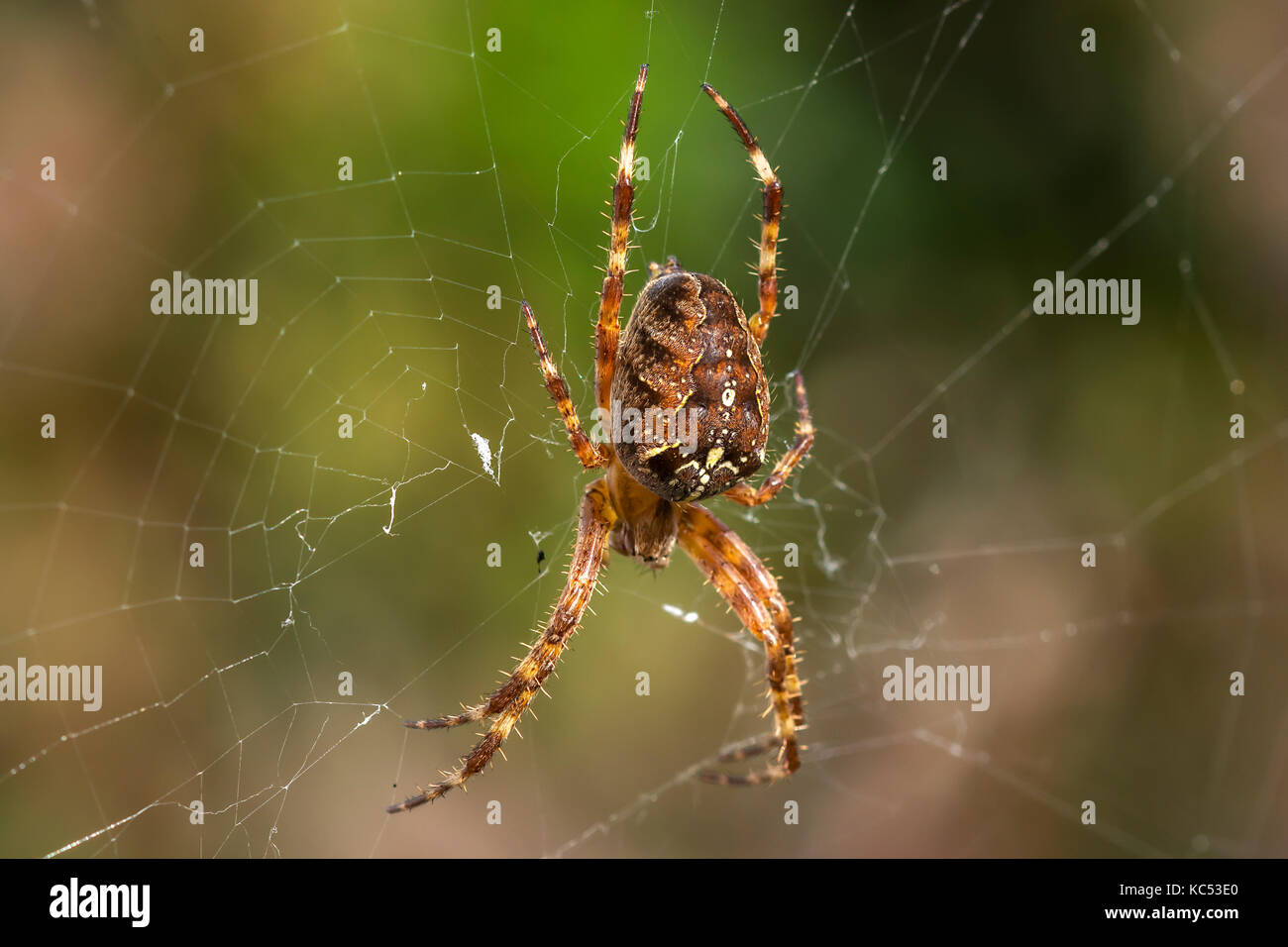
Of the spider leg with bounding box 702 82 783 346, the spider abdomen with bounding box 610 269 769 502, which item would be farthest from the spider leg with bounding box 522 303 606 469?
the spider leg with bounding box 702 82 783 346

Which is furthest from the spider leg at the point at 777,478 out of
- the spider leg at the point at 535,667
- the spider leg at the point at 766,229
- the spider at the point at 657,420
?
the spider leg at the point at 535,667

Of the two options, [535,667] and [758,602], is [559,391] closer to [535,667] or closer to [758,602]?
[535,667]

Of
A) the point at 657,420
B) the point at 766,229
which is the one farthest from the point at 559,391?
the point at 766,229

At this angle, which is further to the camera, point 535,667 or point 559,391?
point 535,667

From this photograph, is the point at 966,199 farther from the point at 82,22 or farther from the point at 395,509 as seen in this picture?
the point at 82,22

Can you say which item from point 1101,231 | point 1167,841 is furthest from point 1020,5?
point 1167,841

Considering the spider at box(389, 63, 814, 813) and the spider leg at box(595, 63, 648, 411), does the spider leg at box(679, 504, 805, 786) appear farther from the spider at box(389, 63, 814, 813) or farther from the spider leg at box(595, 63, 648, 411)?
the spider leg at box(595, 63, 648, 411)
